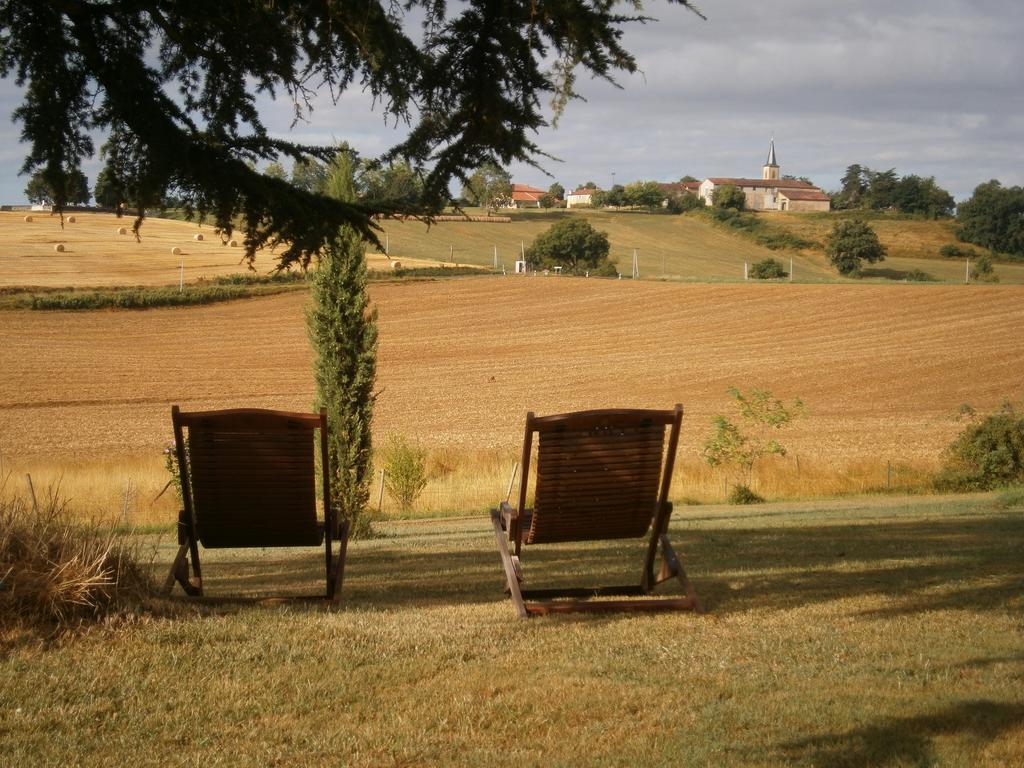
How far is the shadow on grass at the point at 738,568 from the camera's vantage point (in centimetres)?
582

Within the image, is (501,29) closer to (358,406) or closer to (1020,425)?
(358,406)

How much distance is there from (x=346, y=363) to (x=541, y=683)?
1292 cm

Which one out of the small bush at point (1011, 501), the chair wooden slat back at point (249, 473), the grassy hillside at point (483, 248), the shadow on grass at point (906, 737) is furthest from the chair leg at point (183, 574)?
the grassy hillside at point (483, 248)

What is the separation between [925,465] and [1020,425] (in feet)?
9.71

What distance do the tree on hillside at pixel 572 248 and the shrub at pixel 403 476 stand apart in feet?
179

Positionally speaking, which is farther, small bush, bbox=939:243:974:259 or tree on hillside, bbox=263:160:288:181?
small bush, bbox=939:243:974:259

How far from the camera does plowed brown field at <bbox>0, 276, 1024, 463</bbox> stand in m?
30.1

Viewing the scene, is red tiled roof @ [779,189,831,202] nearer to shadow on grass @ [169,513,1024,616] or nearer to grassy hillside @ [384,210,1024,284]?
grassy hillside @ [384,210,1024,284]

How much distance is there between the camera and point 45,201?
794cm

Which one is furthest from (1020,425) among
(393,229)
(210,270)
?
(393,229)

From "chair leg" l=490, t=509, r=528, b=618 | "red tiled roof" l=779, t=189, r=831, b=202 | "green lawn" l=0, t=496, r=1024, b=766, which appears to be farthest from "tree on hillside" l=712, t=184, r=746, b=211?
"green lawn" l=0, t=496, r=1024, b=766

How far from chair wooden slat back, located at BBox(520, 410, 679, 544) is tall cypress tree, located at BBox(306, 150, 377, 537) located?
11001mm

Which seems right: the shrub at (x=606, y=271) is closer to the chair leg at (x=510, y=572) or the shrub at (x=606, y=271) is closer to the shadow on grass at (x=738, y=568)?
the shadow on grass at (x=738, y=568)

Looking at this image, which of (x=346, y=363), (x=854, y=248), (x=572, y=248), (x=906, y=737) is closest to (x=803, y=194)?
(x=854, y=248)
